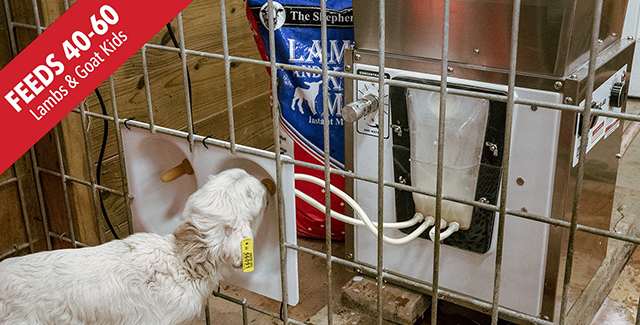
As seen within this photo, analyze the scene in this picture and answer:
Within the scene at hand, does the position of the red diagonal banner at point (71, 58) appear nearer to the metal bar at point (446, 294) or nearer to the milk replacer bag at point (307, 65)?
the milk replacer bag at point (307, 65)

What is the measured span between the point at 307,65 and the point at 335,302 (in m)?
0.63

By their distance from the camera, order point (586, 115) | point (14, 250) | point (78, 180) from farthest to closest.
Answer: point (14, 250)
point (78, 180)
point (586, 115)

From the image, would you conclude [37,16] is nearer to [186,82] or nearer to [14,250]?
[186,82]

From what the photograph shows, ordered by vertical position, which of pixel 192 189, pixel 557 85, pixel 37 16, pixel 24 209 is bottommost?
pixel 24 209

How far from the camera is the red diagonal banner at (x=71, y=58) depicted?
1431 millimetres

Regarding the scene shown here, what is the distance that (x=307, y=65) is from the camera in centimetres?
177

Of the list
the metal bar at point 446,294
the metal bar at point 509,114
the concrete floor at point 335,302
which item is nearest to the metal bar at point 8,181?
the concrete floor at point 335,302

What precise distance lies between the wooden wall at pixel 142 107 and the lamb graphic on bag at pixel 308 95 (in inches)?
15.6

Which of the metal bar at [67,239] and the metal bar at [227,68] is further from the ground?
the metal bar at [227,68]

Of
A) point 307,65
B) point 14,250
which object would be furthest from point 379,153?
point 14,250

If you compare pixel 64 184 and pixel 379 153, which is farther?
pixel 64 184

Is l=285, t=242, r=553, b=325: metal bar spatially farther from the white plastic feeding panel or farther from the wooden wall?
the wooden wall

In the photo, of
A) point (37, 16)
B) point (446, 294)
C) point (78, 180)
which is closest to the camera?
point (446, 294)

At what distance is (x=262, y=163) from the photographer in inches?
50.0
